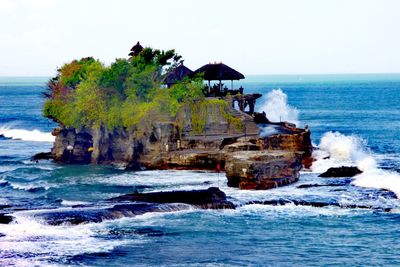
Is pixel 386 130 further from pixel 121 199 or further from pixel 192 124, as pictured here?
pixel 121 199

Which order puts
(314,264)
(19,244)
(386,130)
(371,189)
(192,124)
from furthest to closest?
(386,130) < (192,124) < (371,189) < (19,244) < (314,264)

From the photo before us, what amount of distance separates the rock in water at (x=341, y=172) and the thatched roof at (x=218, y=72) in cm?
1824

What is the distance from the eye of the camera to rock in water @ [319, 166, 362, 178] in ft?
210

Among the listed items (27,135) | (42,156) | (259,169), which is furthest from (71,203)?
(27,135)

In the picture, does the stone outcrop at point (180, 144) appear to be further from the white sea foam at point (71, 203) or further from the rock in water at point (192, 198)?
the white sea foam at point (71, 203)

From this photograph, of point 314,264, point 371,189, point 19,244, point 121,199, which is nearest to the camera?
point 314,264

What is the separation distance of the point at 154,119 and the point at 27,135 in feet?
142

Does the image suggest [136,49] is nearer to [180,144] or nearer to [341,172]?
[180,144]

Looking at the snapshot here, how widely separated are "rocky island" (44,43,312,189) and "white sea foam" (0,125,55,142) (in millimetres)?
27327

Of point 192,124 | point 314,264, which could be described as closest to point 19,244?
point 314,264

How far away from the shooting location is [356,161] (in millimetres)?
73438

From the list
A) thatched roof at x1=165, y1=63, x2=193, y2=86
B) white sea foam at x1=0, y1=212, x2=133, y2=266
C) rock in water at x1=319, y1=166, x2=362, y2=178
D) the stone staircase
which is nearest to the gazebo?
thatched roof at x1=165, y1=63, x2=193, y2=86

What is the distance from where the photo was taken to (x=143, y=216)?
162ft

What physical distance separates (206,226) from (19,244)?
11023mm
